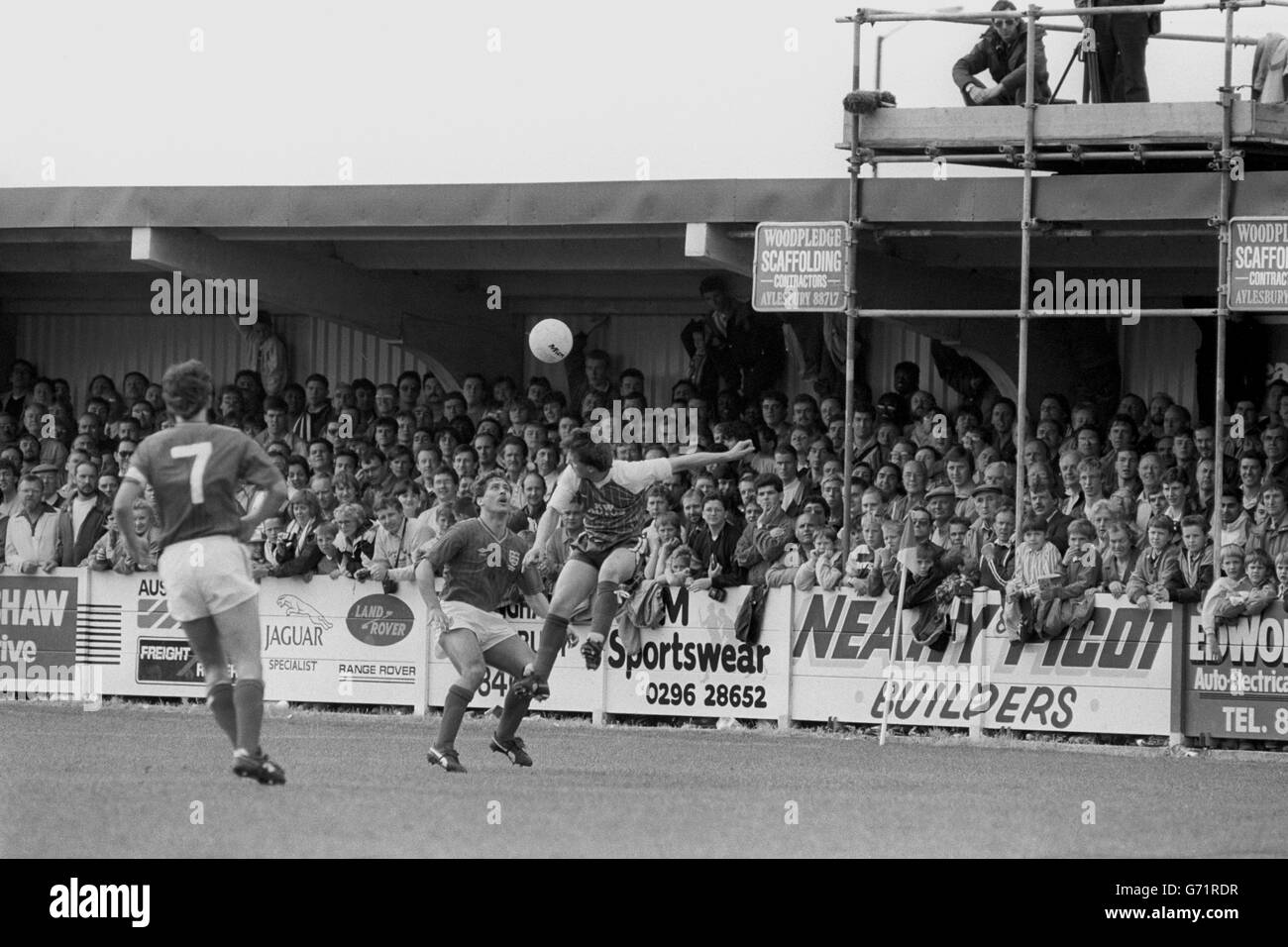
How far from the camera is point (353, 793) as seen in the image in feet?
38.6

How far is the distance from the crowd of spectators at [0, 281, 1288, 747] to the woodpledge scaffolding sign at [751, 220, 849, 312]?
140 cm

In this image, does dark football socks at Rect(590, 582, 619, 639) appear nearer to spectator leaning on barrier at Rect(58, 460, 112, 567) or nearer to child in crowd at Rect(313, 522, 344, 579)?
child in crowd at Rect(313, 522, 344, 579)

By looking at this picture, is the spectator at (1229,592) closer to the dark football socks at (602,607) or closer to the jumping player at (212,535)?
the dark football socks at (602,607)

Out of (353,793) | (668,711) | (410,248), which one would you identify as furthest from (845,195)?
(353,793)

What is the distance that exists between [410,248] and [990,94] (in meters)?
7.22

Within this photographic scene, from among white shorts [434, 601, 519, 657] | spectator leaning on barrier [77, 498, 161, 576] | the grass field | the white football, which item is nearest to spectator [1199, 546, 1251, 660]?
the grass field

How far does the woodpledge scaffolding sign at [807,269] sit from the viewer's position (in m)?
18.5

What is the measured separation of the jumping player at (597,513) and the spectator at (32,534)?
7.44 meters

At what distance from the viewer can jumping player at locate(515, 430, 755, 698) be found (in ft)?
46.0

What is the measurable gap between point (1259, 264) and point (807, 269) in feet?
11.7

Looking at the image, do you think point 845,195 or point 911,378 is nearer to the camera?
point 845,195

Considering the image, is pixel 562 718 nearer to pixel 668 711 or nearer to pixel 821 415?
pixel 668 711

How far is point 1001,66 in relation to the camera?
18.4 meters

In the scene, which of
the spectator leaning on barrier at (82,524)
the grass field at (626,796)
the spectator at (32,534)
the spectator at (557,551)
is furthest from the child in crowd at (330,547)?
the spectator at (32,534)
